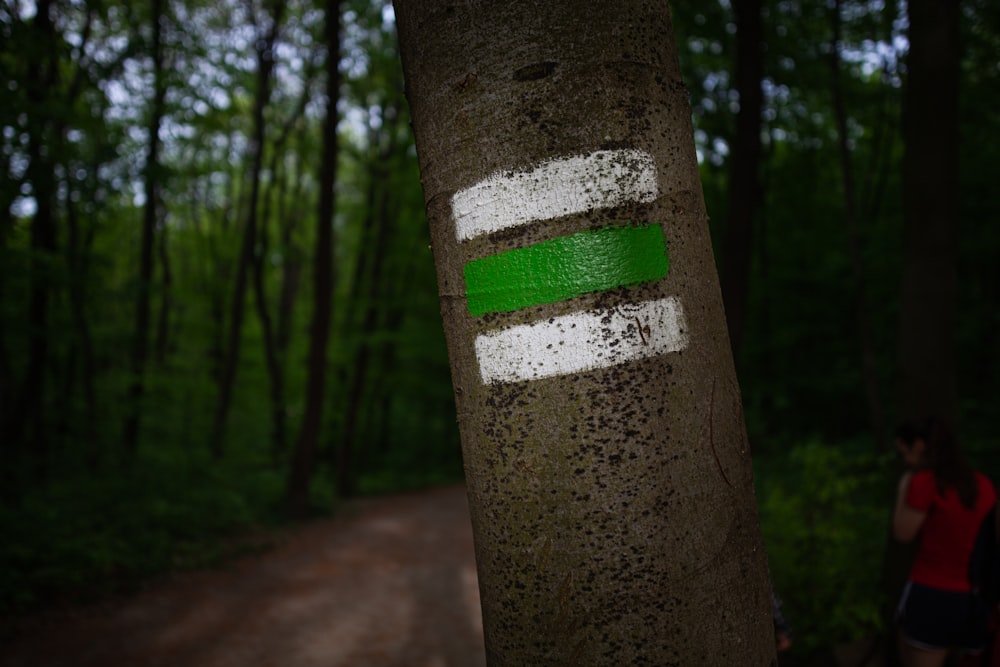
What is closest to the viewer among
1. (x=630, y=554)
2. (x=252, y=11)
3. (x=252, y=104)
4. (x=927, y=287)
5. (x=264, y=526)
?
(x=630, y=554)

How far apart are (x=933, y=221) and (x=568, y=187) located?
5217mm

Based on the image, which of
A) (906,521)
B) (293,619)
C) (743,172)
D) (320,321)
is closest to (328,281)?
(320,321)


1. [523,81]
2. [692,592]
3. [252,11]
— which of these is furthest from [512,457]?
[252,11]

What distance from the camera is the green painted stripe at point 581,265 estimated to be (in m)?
0.98

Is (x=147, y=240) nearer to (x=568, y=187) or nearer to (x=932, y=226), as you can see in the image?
(x=932, y=226)

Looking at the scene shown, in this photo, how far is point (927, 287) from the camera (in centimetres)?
493

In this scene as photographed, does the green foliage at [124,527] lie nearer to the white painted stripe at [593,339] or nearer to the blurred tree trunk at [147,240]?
the blurred tree trunk at [147,240]

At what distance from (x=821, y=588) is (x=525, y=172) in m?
5.31

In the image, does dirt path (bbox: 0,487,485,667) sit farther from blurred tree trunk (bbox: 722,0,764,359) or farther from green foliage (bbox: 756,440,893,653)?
blurred tree trunk (bbox: 722,0,764,359)

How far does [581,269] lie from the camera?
983 mm

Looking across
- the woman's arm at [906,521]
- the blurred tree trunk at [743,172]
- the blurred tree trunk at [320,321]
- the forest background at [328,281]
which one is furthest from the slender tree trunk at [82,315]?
the woman's arm at [906,521]

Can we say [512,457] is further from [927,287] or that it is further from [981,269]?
[981,269]

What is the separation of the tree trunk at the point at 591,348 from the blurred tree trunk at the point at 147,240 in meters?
11.3

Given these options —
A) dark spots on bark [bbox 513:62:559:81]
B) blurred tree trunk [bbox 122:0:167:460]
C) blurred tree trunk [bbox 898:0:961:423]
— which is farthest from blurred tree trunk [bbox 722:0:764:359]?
blurred tree trunk [bbox 122:0:167:460]
